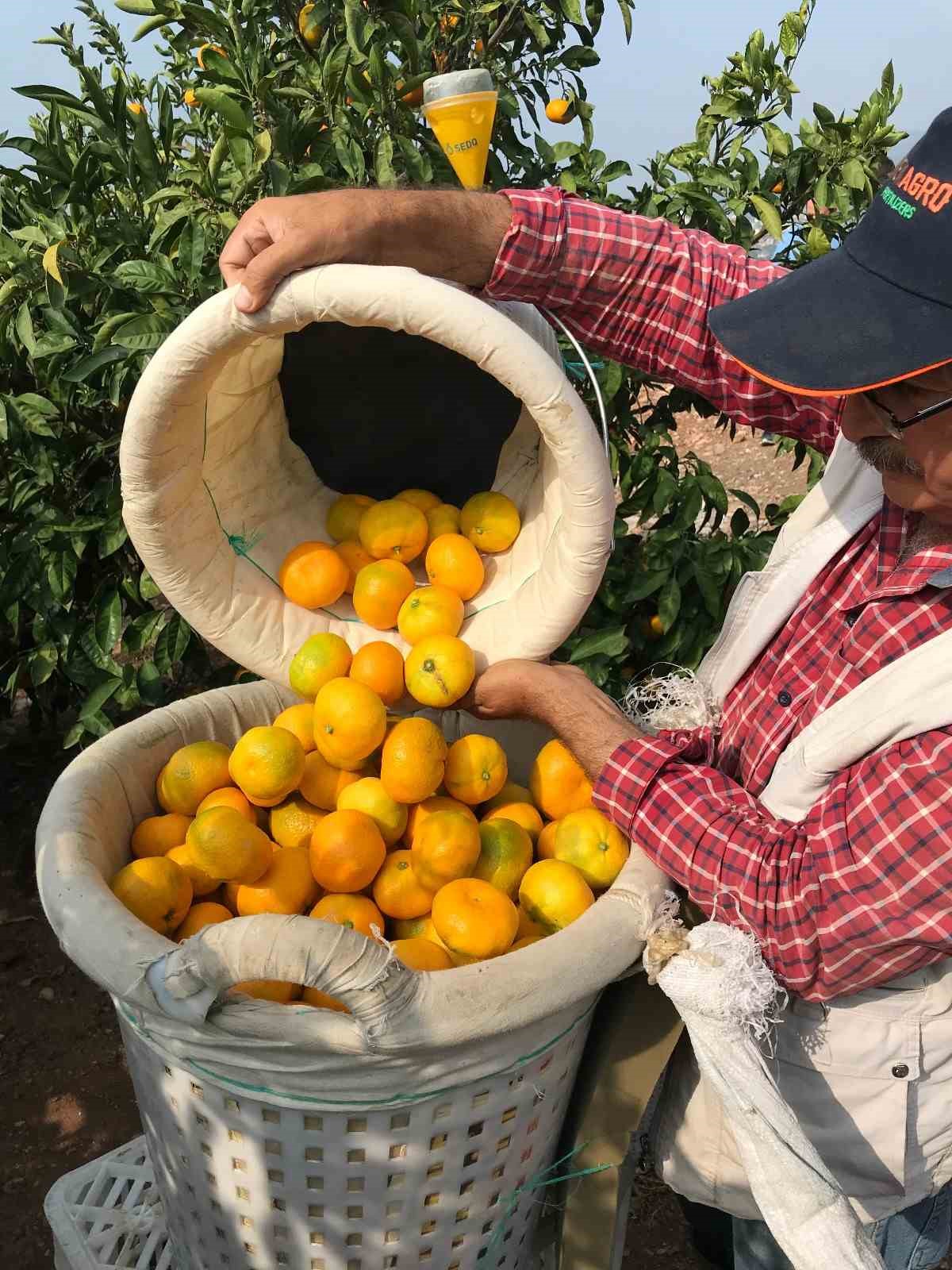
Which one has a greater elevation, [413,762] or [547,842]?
[413,762]

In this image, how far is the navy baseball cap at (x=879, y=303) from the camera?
1.14 meters

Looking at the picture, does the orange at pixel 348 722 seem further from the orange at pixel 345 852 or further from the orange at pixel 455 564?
the orange at pixel 455 564

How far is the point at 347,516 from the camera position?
6.19 feet

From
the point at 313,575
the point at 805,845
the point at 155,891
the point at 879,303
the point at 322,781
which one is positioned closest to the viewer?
the point at 879,303

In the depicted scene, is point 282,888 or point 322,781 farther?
point 322,781

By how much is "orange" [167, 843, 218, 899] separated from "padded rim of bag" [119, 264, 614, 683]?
379 mm

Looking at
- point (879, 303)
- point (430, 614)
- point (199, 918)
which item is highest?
point (879, 303)

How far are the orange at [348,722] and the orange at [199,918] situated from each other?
0.29 m

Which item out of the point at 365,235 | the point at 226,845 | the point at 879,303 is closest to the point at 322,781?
the point at 226,845

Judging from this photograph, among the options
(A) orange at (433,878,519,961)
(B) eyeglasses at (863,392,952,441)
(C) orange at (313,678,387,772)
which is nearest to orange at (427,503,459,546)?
(C) orange at (313,678,387,772)

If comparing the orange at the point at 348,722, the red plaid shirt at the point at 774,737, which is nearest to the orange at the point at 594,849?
the red plaid shirt at the point at 774,737

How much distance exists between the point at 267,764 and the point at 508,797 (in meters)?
0.46

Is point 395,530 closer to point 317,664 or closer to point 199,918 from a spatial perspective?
point 317,664

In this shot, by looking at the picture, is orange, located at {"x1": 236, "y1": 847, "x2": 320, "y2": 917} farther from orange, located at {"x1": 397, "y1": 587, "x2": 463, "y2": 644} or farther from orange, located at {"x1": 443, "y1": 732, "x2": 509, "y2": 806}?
orange, located at {"x1": 397, "y1": 587, "x2": 463, "y2": 644}
